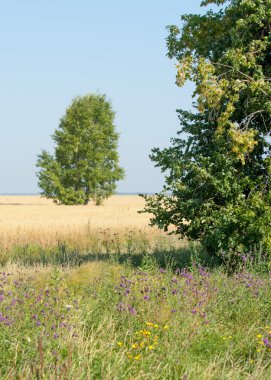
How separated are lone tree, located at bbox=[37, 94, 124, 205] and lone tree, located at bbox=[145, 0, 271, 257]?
43.0 meters

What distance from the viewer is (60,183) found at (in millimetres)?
59875

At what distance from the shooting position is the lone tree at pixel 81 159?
59.1m

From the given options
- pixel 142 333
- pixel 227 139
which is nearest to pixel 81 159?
pixel 227 139

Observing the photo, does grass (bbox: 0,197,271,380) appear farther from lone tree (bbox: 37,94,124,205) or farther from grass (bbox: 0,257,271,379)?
lone tree (bbox: 37,94,124,205)

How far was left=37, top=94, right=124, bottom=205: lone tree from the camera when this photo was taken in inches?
2328

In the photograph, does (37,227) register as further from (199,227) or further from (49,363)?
(49,363)

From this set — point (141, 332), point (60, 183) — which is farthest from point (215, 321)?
point (60, 183)

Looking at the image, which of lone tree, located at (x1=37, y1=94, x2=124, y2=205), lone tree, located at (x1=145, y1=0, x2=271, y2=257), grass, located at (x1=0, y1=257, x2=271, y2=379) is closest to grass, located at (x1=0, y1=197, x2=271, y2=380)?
grass, located at (x1=0, y1=257, x2=271, y2=379)

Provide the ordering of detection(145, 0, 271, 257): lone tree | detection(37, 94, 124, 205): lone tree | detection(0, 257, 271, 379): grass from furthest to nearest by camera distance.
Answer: detection(37, 94, 124, 205): lone tree < detection(145, 0, 271, 257): lone tree < detection(0, 257, 271, 379): grass

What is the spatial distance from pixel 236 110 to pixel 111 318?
8.92m

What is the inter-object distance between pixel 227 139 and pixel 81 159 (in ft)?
153

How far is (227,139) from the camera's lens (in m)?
14.7

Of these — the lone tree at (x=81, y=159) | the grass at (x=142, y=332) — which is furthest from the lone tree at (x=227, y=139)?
the lone tree at (x=81, y=159)

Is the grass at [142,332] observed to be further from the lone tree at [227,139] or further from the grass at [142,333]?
the lone tree at [227,139]
